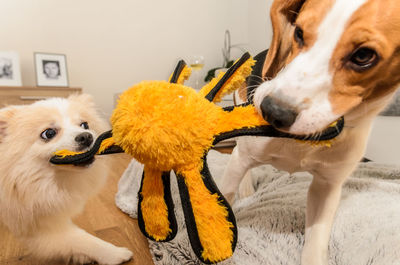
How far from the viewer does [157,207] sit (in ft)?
1.85

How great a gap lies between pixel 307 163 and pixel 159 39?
9.83ft

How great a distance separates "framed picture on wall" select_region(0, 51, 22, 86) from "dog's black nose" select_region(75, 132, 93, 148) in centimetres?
223

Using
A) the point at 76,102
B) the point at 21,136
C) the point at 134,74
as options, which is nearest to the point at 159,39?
the point at 134,74

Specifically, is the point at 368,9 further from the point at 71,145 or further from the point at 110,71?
the point at 110,71

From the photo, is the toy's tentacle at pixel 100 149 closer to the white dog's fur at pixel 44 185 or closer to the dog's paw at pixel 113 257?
the white dog's fur at pixel 44 185

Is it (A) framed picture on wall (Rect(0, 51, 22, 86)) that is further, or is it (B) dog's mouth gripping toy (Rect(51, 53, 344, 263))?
(A) framed picture on wall (Rect(0, 51, 22, 86))

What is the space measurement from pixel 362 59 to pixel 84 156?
2.06 ft

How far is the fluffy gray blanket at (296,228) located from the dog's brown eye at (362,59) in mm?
585

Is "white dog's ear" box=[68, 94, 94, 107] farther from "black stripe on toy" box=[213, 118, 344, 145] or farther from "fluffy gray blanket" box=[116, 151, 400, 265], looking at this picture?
"black stripe on toy" box=[213, 118, 344, 145]

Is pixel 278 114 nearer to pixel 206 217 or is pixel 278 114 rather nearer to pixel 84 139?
pixel 206 217

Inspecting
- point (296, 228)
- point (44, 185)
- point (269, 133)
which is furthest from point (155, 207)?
point (296, 228)

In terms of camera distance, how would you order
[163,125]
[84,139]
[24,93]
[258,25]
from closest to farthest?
[163,125]
[84,139]
[24,93]
[258,25]

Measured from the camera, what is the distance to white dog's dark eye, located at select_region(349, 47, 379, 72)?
1.80ft

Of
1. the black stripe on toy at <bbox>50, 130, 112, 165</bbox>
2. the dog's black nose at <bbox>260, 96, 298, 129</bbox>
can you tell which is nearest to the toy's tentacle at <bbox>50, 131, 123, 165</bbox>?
the black stripe on toy at <bbox>50, 130, 112, 165</bbox>
